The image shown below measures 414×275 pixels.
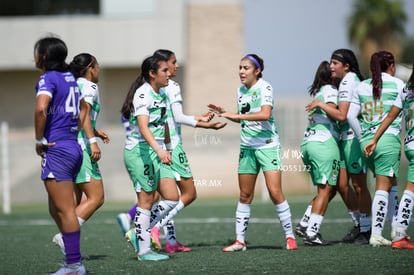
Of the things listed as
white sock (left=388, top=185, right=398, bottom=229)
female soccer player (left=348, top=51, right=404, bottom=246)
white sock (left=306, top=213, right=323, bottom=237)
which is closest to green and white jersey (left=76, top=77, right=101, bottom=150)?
white sock (left=306, top=213, right=323, bottom=237)

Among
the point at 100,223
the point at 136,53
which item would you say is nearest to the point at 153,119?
the point at 100,223

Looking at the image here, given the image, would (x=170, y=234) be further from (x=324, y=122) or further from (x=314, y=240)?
(x=324, y=122)

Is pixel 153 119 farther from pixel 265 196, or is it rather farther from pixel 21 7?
pixel 21 7

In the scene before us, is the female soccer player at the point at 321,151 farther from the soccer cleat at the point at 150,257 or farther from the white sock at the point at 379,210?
the soccer cleat at the point at 150,257

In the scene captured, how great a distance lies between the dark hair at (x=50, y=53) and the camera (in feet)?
24.4

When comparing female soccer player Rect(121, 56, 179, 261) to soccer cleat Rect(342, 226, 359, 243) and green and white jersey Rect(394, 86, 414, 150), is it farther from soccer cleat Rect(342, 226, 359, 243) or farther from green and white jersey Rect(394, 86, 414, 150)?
green and white jersey Rect(394, 86, 414, 150)

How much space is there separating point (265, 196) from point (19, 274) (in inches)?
534

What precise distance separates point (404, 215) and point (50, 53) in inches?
170

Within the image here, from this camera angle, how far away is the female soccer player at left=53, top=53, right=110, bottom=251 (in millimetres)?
8898

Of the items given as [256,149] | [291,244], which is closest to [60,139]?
[256,149]

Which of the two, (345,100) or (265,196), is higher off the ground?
(345,100)

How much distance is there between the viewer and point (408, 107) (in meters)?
9.15

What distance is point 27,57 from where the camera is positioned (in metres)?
32.0

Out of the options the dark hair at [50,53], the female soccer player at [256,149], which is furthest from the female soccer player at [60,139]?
the female soccer player at [256,149]
